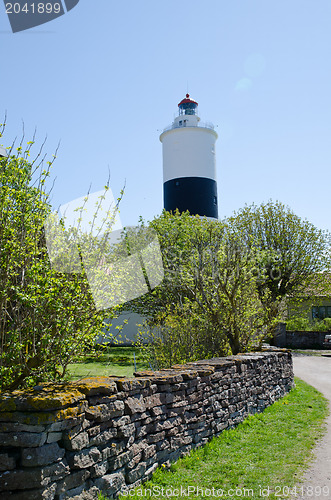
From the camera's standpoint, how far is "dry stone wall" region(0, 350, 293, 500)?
392 centimetres

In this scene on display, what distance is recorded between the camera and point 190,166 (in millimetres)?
32719

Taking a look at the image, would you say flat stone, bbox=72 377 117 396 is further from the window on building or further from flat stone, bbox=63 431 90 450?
the window on building

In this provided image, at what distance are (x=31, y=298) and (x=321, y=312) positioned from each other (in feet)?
112

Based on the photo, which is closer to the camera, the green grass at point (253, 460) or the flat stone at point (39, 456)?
the flat stone at point (39, 456)

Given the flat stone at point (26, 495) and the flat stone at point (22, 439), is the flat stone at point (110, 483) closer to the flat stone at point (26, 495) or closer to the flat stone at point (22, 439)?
the flat stone at point (26, 495)

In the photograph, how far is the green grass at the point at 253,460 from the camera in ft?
16.6

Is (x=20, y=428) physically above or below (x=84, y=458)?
above

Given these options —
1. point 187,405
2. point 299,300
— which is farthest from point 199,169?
point 187,405

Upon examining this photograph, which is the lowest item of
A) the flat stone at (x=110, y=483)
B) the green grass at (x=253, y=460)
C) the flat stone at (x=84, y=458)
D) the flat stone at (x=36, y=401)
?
the green grass at (x=253, y=460)

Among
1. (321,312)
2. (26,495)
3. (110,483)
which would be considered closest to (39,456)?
(26,495)

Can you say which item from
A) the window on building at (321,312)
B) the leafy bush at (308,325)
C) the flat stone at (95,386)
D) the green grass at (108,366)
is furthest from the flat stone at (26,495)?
the window on building at (321,312)

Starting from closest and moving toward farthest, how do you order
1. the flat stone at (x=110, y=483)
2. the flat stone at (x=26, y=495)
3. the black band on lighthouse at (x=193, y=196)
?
the flat stone at (x=26, y=495)
the flat stone at (x=110, y=483)
the black band on lighthouse at (x=193, y=196)

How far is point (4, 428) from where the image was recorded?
13.1ft

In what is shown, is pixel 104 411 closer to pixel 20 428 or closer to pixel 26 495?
pixel 20 428
